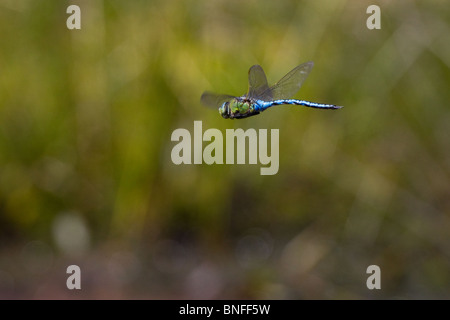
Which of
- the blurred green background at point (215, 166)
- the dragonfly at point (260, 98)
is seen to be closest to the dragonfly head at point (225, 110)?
the dragonfly at point (260, 98)

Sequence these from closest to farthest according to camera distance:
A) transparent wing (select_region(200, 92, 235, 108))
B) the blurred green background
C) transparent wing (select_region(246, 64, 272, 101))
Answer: transparent wing (select_region(200, 92, 235, 108)), transparent wing (select_region(246, 64, 272, 101)), the blurred green background

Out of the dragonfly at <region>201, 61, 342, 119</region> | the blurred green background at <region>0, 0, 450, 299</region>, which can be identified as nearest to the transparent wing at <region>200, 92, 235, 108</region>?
the dragonfly at <region>201, 61, 342, 119</region>

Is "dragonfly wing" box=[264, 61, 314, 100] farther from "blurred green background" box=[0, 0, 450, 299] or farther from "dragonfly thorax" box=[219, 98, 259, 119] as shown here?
"blurred green background" box=[0, 0, 450, 299]

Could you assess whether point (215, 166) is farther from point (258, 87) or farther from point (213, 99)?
point (213, 99)

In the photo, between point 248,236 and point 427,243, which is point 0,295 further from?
point 427,243

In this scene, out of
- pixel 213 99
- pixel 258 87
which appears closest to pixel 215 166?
pixel 258 87
